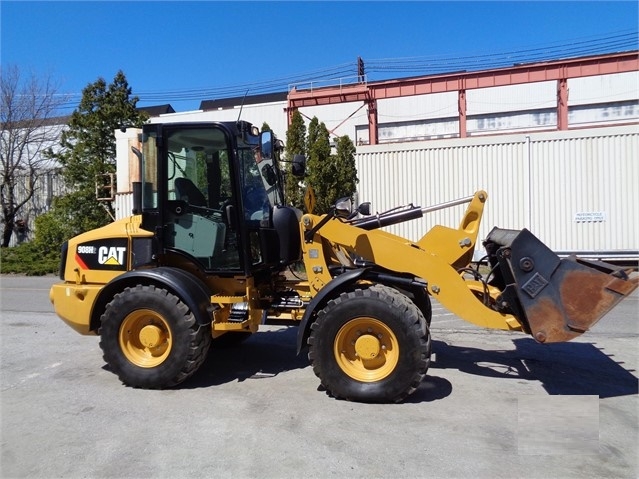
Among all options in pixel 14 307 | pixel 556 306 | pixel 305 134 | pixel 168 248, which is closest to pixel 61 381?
pixel 168 248

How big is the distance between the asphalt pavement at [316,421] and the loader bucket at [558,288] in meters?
0.65

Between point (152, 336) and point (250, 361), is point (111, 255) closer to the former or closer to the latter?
point (152, 336)

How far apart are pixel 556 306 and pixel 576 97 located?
1363 inches

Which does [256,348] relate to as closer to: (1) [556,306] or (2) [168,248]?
(2) [168,248]

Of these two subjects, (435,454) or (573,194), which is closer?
(435,454)

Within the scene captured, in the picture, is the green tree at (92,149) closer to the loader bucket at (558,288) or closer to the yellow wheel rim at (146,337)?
the yellow wheel rim at (146,337)

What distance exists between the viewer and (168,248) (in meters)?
5.55

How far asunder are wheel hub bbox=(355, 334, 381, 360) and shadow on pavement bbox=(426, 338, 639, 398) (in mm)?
1235

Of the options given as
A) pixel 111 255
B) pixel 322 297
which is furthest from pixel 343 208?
pixel 111 255

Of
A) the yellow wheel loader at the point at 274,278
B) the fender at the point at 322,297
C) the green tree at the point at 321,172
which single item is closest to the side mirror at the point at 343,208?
the yellow wheel loader at the point at 274,278

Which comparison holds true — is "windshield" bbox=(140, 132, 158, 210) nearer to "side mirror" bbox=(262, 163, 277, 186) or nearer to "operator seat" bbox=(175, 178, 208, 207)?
"operator seat" bbox=(175, 178, 208, 207)

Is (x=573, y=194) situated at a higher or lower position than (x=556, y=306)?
higher

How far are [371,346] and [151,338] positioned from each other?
7.11ft

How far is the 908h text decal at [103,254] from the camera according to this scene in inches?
224
